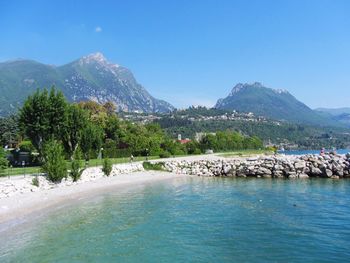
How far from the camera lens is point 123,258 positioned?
15938 mm

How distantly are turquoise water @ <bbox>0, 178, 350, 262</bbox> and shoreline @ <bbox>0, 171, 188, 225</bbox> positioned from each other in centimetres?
153

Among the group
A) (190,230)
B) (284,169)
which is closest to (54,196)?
(190,230)

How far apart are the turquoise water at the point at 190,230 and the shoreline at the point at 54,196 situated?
153cm

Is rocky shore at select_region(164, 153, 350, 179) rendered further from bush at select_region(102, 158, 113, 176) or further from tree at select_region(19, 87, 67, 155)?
tree at select_region(19, 87, 67, 155)

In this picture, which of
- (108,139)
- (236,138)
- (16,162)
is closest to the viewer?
(16,162)

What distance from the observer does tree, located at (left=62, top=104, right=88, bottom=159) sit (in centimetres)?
5688

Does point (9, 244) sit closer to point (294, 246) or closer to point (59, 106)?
point (294, 246)

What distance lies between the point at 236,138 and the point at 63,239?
130778 millimetres

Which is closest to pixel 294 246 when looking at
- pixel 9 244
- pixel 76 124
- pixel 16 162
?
pixel 9 244

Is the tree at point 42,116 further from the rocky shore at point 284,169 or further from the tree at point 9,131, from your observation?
the tree at point 9,131

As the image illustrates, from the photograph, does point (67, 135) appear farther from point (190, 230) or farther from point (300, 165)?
point (190, 230)

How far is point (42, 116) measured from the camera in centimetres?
4769

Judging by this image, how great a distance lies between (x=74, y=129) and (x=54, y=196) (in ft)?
91.9

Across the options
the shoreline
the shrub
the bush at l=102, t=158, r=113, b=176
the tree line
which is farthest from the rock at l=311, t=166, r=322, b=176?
the shrub
